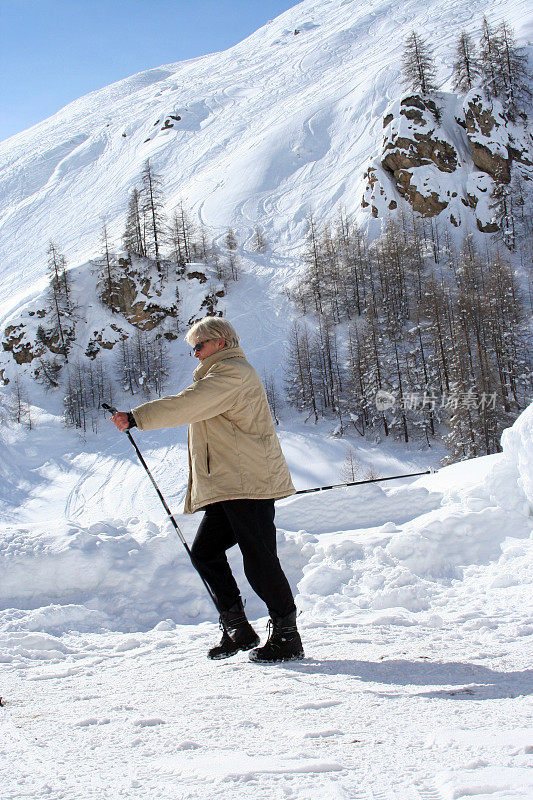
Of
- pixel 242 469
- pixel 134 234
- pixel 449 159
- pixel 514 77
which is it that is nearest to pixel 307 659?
pixel 242 469

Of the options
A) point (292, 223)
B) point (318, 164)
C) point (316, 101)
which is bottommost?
point (292, 223)

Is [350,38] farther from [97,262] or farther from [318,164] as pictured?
[97,262]

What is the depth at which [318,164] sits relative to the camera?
67.2 m

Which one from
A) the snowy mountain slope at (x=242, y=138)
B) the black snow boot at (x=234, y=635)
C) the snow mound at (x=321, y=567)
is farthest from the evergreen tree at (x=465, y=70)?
the black snow boot at (x=234, y=635)

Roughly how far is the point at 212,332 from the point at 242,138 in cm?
8678

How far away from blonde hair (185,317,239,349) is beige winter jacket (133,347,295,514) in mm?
99

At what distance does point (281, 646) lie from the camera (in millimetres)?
3275

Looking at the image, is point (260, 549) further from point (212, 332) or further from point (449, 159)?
point (449, 159)

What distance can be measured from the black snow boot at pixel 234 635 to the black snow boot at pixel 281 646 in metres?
0.20

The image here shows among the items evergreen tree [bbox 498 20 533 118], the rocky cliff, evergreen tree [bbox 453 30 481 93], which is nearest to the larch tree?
the rocky cliff

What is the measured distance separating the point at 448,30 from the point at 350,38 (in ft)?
72.7

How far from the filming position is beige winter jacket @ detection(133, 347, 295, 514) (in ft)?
10.5

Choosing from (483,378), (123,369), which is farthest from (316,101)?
(483,378)

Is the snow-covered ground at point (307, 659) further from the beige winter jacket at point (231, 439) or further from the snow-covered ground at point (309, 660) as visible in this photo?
the beige winter jacket at point (231, 439)
